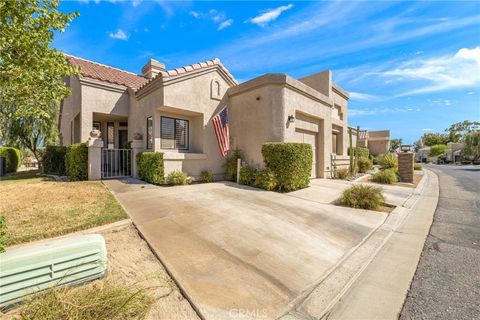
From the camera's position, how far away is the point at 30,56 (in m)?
4.65

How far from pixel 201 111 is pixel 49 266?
29.8 feet

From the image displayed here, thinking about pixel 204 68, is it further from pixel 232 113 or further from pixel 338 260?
pixel 338 260

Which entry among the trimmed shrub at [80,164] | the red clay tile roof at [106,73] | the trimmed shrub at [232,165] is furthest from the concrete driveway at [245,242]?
the red clay tile roof at [106,73]

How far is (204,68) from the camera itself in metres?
10.7

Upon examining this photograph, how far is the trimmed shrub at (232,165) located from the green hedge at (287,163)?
2100 millimetres

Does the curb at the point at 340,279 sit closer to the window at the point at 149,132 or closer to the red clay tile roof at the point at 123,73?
the red clay tile roof at the point at 123,73

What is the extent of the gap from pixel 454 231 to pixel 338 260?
3.77m

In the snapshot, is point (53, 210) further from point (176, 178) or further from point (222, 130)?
point (222, 130)

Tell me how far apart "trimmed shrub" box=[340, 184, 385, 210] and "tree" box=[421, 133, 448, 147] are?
291ft

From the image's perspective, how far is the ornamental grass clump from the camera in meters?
2.03

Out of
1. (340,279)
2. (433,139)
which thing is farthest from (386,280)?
(433,139)

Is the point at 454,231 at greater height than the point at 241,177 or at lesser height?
lesser

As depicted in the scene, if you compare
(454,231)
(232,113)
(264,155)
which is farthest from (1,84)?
(454,231)

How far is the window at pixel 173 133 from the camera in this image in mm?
10461
